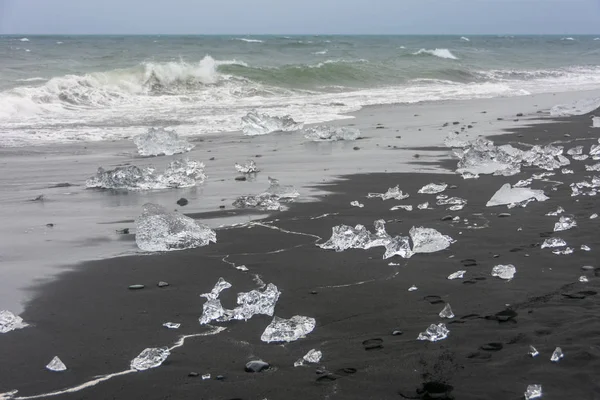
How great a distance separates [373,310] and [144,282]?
1926mm

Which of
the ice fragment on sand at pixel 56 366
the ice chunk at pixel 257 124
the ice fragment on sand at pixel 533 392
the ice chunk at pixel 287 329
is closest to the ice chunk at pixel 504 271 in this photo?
the ice chunk at pixel 287 329

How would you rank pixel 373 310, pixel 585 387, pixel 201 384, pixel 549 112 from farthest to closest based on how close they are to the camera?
pixel 549 112
pixel 373 310
pixel 201 384
pixel 585 387

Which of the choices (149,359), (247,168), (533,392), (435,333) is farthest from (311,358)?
(247,168)

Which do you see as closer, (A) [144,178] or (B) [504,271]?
(B) [504,271]

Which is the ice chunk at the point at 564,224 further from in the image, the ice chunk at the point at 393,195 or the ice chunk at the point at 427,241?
the ice chunk at the point at 393,195

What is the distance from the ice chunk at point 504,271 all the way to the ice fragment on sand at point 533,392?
1837 mm

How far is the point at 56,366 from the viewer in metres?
4.03

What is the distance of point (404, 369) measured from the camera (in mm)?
3803

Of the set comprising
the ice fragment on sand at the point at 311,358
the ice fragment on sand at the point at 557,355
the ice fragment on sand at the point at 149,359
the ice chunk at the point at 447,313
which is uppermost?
the ice fragment on sand at the point at 557,355

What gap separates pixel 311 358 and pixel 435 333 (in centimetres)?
80

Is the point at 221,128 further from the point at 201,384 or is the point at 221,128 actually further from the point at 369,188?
the point at 201,384

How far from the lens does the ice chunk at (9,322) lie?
466 centimetres

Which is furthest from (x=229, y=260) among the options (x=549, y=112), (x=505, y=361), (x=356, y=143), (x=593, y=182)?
(x=549, y=112)

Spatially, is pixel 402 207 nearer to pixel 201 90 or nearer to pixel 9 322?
pixel 9 322
